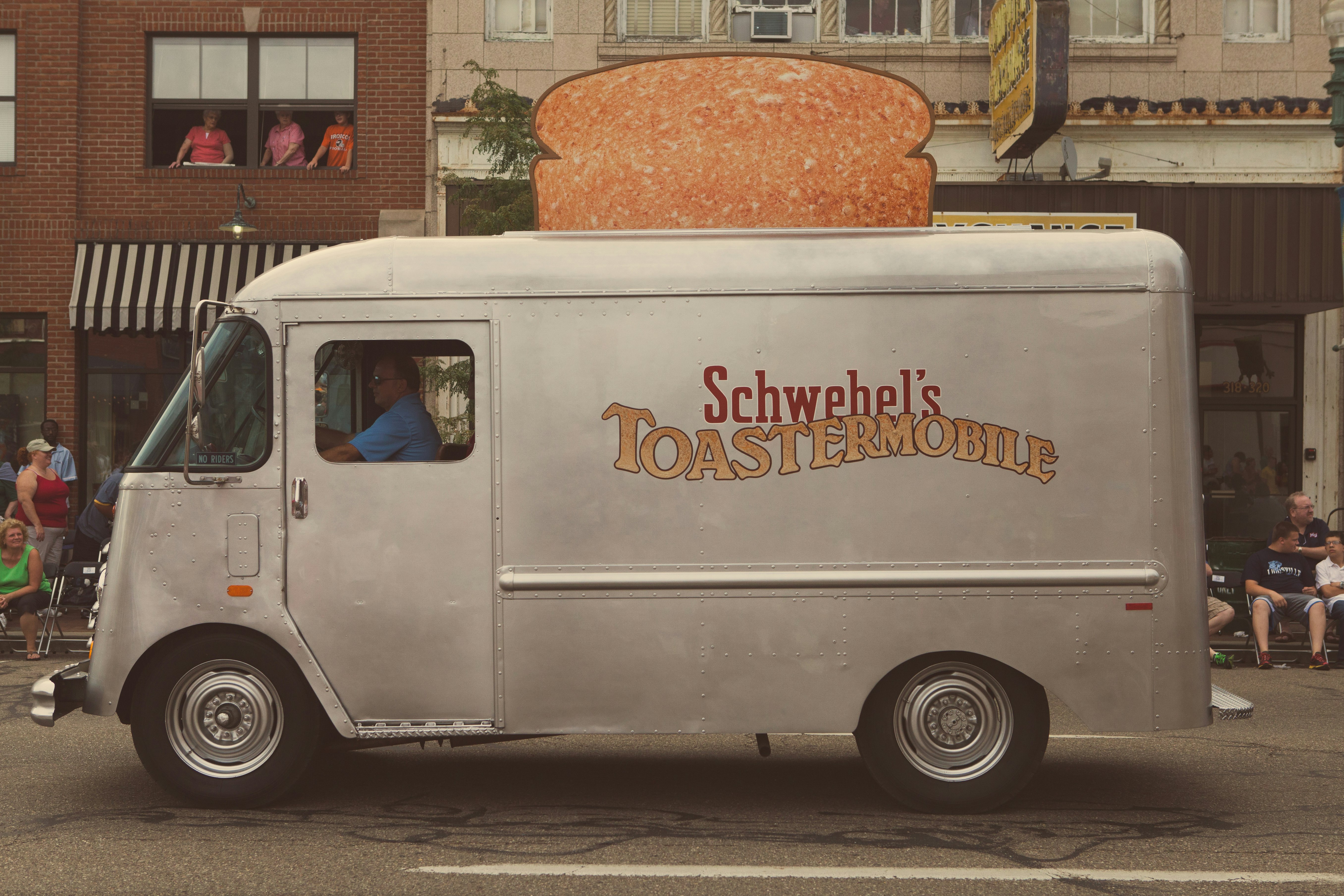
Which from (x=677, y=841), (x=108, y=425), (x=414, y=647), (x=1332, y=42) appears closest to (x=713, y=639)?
(x=677, y=841)

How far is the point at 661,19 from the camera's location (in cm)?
1642

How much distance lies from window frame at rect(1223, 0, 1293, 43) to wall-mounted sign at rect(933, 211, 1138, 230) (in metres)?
3.05

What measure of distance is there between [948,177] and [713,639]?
11.3m

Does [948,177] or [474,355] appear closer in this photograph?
[474,355]

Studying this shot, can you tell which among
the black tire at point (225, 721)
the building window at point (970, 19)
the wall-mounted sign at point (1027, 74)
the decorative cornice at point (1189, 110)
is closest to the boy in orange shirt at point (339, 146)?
the decorative cornice at point (1189, 110)

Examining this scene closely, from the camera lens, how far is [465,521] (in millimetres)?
5926

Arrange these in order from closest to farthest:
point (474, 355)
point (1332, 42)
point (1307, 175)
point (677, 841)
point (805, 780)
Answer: point (677, 841) < point (474, 355) < point (805, 780) < point (1332, 42) < point (1307, 175)

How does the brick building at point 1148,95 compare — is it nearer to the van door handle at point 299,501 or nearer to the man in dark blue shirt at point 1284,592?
the man in dark blue shirt at point 1284,592

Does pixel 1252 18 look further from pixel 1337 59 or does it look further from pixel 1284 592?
pixel 1284 592

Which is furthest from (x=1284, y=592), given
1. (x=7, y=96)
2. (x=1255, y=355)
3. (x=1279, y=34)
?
(x=7, y=96)

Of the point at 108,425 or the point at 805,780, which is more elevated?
the point at 108,425

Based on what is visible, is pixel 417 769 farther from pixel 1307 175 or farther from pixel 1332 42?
pixel 1307 175

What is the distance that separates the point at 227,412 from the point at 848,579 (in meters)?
2.90

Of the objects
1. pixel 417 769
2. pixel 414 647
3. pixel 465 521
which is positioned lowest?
pixel 417 769
